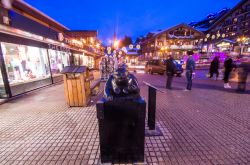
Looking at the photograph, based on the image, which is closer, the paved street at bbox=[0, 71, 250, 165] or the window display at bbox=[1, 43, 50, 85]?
the paved street at bbox=[0, 71, 250, 165]

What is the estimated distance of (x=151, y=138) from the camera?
3209 mm

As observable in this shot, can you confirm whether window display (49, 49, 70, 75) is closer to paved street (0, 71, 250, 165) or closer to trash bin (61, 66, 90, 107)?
paved street (0, 71, 250, 165)

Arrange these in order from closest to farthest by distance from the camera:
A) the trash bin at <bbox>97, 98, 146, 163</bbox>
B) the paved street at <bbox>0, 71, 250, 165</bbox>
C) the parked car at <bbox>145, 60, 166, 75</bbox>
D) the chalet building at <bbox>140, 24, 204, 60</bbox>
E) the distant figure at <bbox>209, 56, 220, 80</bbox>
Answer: the trash bin at <bbox>97, 98, 146, 163</bbox> → the paved street at <bbox>0, 71, 250, 165</bbox> → the distant figure at <bbox>209, 56, 220, 80</bbox> → the parked car at <bbox>145, 60, 166, 75</bbox> → the chalet building at <bbox>140, 24, 204, 60</bbox>

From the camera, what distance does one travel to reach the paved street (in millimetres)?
2611

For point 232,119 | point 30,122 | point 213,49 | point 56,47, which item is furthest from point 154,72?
point 213,49

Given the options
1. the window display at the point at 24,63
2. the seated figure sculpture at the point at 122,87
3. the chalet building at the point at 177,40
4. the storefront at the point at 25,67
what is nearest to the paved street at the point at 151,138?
the seated figure sculpture at the point at 122,87

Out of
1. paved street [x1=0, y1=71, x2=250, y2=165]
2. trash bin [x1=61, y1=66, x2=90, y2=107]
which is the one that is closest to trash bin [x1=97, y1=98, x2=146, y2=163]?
paved street [x1=0, y1=71, x2=250, y2=165]

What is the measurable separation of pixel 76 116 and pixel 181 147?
10.4 ft

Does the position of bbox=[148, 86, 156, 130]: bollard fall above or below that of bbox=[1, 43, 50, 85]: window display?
below

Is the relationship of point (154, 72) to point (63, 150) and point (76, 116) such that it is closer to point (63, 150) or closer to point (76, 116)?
point (76, 116)

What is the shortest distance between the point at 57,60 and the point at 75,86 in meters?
7.75

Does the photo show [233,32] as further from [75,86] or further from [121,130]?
[121,130]

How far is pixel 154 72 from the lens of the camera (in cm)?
1702

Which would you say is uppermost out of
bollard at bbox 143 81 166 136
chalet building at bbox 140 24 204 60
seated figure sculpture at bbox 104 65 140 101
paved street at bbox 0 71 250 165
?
chalet building at bbox 140 24 204 60
